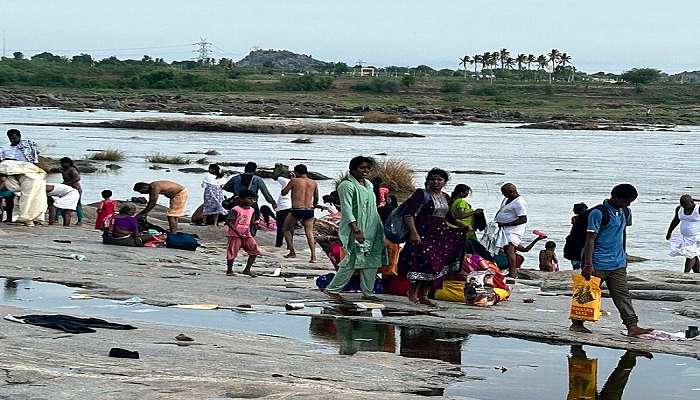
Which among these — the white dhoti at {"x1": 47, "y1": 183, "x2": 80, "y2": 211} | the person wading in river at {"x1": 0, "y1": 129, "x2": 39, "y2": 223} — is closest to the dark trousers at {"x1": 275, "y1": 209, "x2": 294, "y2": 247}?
the white dhoti at {"x1": 47, "y1": 183, "x2": 80, "y2": 211}

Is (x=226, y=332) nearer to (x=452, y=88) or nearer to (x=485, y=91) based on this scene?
(x=485, y=91)

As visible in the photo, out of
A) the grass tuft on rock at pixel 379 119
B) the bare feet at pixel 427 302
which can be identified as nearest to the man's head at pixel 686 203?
the bare feet at pixel 427 302

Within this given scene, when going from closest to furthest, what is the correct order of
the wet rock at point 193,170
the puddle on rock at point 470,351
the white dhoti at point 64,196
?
1. the puddle on rock at point 470,351
2. the white dhoti at point 64,196
3. the wet rock at point 193,170

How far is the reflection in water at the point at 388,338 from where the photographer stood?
36.7 ft

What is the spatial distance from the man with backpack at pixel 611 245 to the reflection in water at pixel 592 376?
71 centimetres

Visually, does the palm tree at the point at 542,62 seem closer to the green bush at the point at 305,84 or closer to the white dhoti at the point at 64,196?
the green bush at the point at 305,84

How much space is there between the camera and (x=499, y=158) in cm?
5359

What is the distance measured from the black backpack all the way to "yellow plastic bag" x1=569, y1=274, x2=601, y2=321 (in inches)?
10.0

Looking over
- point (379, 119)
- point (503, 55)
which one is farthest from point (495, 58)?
point (379, 119)

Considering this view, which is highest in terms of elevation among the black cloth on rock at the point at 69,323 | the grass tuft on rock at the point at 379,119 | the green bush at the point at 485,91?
the black cloth on rock at the point at 69,323

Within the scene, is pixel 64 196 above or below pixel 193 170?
above

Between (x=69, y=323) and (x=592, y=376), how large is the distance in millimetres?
4509

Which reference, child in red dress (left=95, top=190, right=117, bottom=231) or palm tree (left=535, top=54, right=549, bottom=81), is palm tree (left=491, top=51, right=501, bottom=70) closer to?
palm tree (left=535, top=54, right=549, bottom=81)

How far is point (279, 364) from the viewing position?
9.98m
